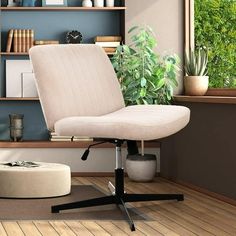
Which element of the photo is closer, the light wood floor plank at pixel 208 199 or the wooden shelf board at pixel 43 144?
the light wood floor plank at pixel 208 199

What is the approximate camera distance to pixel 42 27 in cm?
660

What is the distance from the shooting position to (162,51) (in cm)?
640

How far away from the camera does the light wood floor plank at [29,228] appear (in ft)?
12.5

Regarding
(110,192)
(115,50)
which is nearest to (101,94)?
(110,192)

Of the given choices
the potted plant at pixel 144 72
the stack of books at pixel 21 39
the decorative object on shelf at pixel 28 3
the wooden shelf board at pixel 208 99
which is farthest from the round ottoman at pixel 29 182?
the decorative object on shelf at pixel 28 3

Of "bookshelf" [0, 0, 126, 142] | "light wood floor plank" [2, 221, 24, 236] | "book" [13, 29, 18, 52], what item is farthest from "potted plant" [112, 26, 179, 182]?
"light wood floor plank" [2, 221, 24, 236]

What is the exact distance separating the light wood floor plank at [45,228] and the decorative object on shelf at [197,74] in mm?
2375

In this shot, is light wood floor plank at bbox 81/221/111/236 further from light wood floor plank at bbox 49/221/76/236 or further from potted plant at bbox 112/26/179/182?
potted plant at bbox 112/26/179/182

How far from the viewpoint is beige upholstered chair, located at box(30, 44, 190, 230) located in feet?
13.3

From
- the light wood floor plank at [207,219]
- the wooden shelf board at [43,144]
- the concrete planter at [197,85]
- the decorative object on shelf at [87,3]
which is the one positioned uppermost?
the decorative object on shelf at [87,3]

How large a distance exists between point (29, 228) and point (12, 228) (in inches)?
3.6

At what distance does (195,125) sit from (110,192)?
2.81 ft

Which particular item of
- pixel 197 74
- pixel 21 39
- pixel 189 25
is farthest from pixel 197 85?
pixel 21 39

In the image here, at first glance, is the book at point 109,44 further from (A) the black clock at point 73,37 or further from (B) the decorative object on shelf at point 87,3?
(B) the decorative object on shelf at point 87,3
